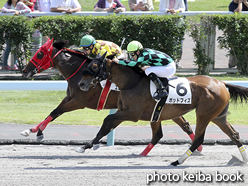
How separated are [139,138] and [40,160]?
202cm

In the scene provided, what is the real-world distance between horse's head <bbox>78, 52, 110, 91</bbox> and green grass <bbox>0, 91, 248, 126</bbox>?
9.27ft

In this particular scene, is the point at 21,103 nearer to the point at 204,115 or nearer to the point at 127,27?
the point at 127,27

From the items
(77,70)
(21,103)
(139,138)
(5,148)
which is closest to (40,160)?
(5,148)

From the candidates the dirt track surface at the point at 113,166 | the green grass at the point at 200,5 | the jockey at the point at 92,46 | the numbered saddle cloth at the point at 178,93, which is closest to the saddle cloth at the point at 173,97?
the numbered saddle cloth at the point at 178,93

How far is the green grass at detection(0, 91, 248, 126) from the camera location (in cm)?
837

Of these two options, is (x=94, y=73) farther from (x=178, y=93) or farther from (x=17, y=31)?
(x=17, y=31)

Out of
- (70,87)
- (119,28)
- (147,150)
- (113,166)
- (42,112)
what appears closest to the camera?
(113,166)

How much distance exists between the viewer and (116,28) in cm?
1070

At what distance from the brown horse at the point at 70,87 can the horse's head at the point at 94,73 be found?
908 mm

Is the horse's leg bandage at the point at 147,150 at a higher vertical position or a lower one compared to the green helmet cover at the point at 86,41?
lower

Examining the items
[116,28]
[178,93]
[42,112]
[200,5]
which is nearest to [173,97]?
[178,93]

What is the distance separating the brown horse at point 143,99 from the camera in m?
5.45

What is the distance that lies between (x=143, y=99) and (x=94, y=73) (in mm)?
731

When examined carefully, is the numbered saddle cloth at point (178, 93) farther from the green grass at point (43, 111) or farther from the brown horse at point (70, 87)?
the green grass at point (43, 111)
